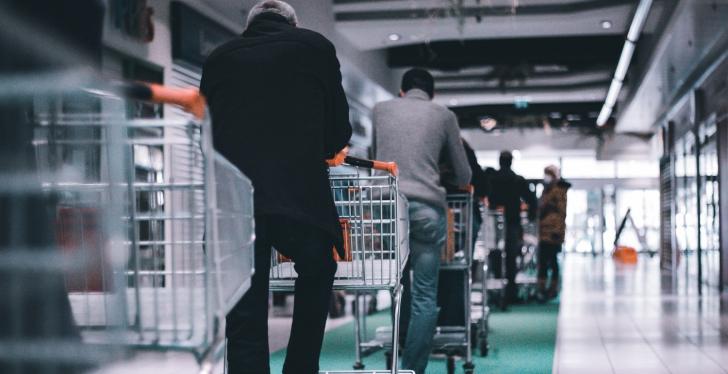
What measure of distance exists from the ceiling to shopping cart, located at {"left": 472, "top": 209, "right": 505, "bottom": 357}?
2.00 metres

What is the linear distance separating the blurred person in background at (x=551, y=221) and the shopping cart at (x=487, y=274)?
1.92 ft

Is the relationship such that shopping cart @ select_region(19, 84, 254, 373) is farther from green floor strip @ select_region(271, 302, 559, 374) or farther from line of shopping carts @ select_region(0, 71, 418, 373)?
green floor strip @ select_region(271, 302, 559, 374)

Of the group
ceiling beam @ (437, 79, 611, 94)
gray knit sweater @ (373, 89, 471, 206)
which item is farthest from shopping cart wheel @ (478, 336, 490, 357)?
ceiling beam @ (437, 79, 611, 94)

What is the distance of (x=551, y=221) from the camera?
10117 mm

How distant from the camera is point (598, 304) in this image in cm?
888

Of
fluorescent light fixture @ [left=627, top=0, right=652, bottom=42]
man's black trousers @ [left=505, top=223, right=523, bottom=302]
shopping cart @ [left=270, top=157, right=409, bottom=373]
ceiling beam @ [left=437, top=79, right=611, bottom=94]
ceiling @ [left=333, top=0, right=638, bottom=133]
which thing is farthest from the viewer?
ceiling beam @ [left=437, top=79, right=611, bottom=94]

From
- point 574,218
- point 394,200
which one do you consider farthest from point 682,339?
point 574,218

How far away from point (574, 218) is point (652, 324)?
20961mm

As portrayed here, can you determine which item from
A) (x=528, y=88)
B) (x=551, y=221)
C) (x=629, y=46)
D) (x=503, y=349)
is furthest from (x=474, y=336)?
(x=528, y=88)

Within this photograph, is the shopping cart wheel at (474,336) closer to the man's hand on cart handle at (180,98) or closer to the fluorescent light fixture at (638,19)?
the man's hand on cart handle at (180,98)

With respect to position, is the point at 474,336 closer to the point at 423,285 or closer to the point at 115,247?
the point at 423,285

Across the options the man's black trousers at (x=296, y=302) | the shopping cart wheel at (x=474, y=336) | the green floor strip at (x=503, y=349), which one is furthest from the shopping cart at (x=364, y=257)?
the shopping cart wheel at (x=474, y=336)

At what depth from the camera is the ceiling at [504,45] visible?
10.5 meters

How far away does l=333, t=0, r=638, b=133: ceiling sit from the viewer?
10492 mm
